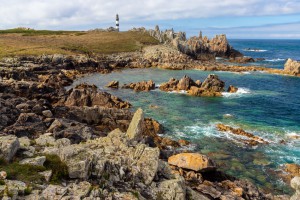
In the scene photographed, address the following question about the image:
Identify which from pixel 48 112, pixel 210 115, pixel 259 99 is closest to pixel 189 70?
pixel 259 99

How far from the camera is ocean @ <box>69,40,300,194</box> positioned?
117 feet

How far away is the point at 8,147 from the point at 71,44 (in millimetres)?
139493

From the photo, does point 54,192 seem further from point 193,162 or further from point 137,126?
point 193,162

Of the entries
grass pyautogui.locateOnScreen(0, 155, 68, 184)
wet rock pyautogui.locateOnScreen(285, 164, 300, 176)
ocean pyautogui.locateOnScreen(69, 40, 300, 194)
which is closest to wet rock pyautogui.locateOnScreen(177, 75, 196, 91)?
ocean pyautogui.locateOnScreen(69, 40, 300, 194)

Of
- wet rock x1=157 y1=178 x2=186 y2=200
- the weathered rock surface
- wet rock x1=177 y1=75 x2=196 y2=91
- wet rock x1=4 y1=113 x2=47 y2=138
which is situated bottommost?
the weathered rock surface

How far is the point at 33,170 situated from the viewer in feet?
52.9

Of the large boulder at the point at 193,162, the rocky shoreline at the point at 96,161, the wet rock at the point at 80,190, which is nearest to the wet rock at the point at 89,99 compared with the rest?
the rocky shoreline at the point at 96,161

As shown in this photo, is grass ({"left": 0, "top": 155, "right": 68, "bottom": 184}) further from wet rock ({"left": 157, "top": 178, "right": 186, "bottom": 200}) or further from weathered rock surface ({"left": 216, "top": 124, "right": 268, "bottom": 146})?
weathered rock surface ({"left": 216, "top": 124, "right": 268, "bottom": 146})

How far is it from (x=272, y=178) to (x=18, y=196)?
27543mm

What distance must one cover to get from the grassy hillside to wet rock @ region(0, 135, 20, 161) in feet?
315

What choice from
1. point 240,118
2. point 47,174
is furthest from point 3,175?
point 240,118

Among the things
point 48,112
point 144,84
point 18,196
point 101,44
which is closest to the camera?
point 18,196

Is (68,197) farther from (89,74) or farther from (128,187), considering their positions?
(89,74)

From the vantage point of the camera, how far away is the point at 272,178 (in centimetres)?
3256
